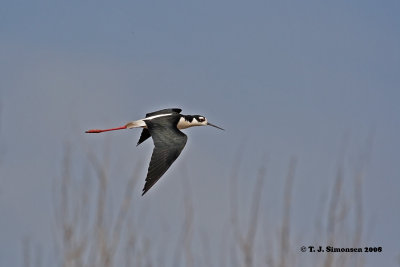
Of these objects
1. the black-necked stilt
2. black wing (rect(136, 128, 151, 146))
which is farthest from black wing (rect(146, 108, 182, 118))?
black wing (rect(136, 128, 151, 146))

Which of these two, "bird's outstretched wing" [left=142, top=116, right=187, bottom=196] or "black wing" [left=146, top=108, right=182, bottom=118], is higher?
"black wing" [left=146, top=108, right=182, bottom=118]

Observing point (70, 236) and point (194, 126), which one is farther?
point (194, 126)

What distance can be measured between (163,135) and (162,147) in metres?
0.47

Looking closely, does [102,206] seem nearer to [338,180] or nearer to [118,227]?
[118,227]

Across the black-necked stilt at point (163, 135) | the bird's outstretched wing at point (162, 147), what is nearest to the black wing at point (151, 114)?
the black-necked stilt at point (163, 135)

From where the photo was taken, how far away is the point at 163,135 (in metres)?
9.99

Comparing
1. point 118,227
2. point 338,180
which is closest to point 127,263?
point 118,227

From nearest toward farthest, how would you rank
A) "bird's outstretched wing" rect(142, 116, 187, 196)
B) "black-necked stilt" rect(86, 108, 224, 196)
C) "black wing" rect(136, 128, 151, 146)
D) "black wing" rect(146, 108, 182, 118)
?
"bird's outstretched wing" rect(142, 116, 187, 196), "black-necked stilt" rect(86, 108, 224, 196), "black wing" rect(136, 128, 151, 146), "black wing" rect(146, 108, 182, 118)

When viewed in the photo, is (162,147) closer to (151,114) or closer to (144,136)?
(144,136)

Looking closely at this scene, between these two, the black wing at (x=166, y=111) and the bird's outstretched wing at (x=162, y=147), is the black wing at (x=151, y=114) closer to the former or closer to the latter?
the black wing at (x=166, y=111)

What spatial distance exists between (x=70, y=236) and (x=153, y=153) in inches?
74.0

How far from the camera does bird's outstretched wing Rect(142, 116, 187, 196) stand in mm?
8783

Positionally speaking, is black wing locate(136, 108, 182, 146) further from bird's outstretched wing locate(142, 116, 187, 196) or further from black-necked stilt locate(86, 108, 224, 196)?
bird's outstretched wing locate(142, 116, 187, 196)

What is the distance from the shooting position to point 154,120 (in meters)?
11.0
